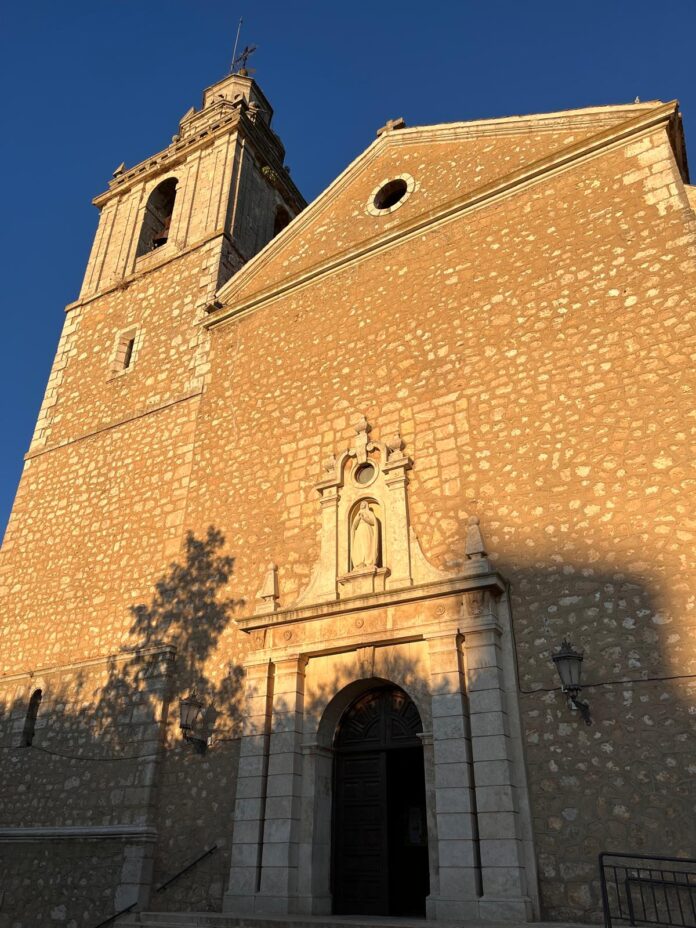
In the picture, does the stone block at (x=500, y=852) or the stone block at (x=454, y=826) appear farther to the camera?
the stone block at (x=454, y=826)

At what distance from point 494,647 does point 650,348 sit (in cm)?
362

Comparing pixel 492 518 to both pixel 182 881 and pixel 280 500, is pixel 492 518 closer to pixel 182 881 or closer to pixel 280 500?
pixel 280 500

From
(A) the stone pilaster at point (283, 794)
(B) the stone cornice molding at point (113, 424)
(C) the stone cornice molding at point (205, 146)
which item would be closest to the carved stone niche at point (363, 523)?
(A) the stone pilaster at point (283, 794)

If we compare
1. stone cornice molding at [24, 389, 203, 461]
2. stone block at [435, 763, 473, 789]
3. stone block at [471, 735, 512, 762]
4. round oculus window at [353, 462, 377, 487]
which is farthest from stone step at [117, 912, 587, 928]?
stone cornice molding at [24, 389, 203, 461]

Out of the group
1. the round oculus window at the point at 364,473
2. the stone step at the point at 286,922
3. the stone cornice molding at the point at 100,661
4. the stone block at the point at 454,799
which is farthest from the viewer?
the stone cornice molding at the point at 100,661

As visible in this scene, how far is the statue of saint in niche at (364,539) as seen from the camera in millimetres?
8234

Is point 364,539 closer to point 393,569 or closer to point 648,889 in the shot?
point 393,569

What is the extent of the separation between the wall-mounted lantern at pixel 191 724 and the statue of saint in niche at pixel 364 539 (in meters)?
2.56

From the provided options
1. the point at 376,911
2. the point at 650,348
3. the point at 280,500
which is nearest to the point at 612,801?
the point at 376,911

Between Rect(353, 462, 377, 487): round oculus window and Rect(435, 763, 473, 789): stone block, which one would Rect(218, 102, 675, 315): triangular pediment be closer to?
Rect(353, 462, 377, 487): round oculus window

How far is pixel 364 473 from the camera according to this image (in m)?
8.97

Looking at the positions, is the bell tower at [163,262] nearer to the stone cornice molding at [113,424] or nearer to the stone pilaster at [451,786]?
the stone cornice molding at [113,424]

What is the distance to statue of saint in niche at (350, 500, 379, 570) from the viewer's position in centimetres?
823

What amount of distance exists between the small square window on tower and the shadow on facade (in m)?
4.59
